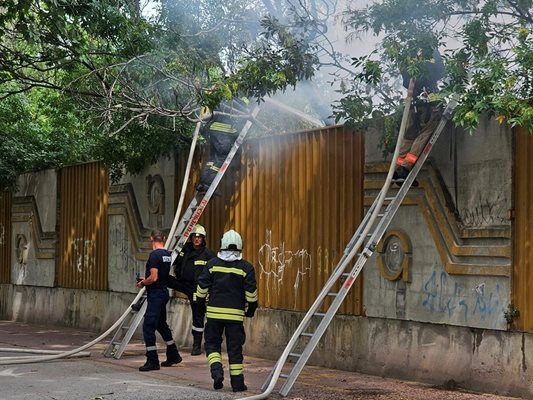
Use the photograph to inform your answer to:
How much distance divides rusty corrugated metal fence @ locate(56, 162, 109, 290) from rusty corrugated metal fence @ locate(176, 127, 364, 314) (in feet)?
12.4

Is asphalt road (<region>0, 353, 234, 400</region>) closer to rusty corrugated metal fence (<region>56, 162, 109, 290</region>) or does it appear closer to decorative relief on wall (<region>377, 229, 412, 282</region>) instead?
decorative relief on wall (<region>377, 229, 412, 282</region>)

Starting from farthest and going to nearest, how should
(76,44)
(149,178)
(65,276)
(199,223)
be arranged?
(65,276), (149,178), (199,223), (76,44)

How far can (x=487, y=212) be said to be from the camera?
9.92 metres

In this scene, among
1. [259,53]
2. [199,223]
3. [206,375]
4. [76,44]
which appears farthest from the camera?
[199,223]

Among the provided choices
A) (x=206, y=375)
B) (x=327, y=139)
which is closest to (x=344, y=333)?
(x=206, y=375)

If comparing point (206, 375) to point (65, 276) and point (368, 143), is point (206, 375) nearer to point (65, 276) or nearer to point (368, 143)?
point (368, 143)

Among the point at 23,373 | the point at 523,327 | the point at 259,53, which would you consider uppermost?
the point at 259,53

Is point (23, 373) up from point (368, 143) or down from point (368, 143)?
down

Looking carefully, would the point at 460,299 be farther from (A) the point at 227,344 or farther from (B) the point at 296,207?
(B) the point at 296,207

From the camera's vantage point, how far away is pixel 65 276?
18250 millimetres

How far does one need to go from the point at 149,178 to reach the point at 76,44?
132 inches

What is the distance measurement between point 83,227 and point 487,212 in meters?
9.92

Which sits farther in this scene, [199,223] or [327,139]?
[199,223]

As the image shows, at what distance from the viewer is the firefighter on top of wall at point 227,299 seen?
977 centimetres
